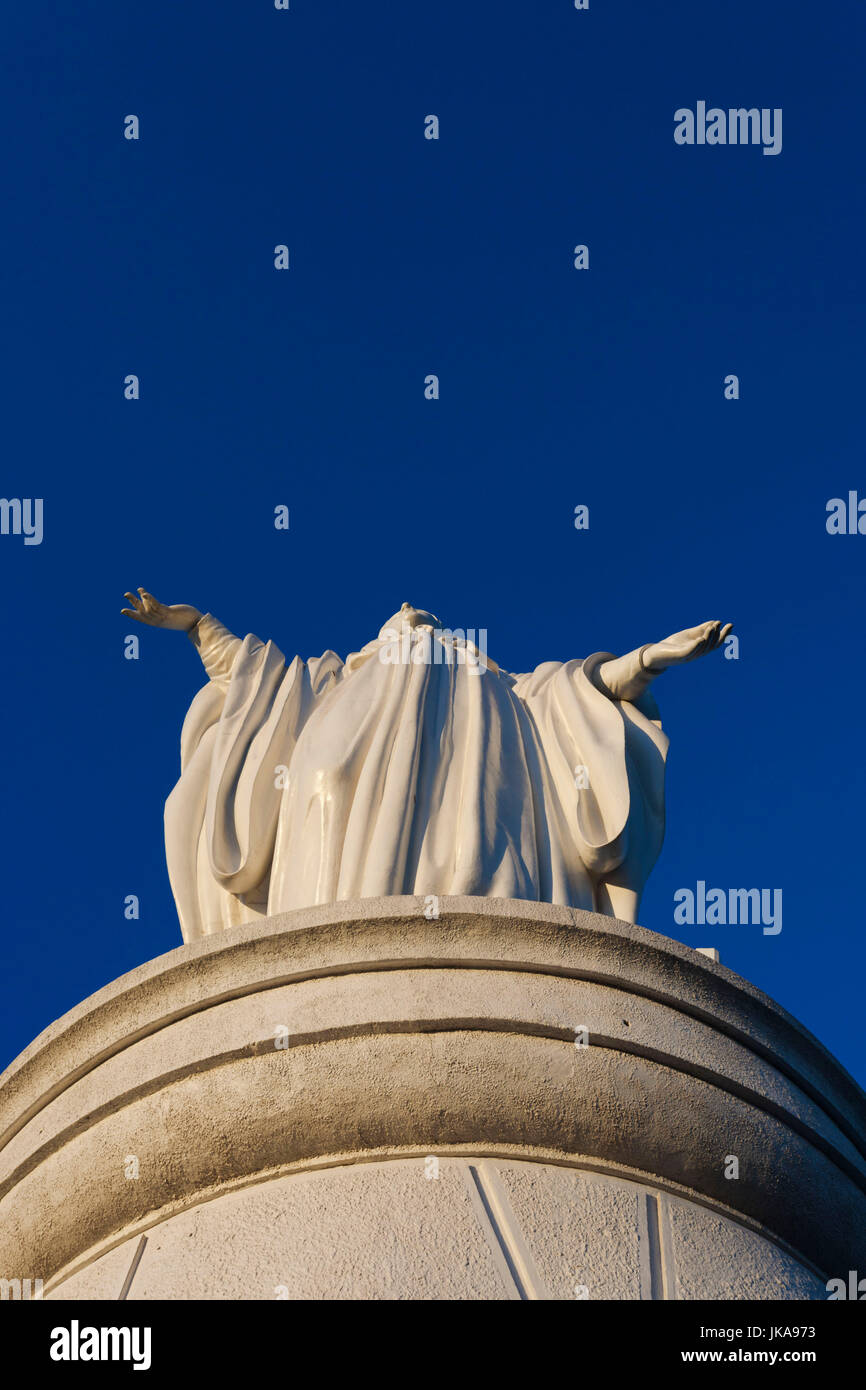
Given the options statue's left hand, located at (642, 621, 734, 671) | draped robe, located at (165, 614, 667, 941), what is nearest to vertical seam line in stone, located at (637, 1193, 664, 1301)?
draped robe, located at (165, 614, 667, 941)

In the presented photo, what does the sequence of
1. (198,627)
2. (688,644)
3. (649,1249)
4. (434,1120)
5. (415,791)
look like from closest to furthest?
(649,1249) < (434,1120) < (415,791) < (688,644) < (198,627)

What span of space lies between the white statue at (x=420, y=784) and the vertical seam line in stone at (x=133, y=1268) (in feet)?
6.05

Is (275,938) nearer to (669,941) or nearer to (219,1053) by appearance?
(219,1053)

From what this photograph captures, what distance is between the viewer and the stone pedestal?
5.46m

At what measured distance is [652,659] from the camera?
Answer: 830 centimetres

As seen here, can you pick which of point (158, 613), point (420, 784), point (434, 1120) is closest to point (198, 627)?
point (158, 613)

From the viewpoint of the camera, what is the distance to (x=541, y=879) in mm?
7465

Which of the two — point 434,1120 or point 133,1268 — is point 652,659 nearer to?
point 434,1120

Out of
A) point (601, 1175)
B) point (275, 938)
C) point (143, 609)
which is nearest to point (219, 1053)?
point (275, 938)

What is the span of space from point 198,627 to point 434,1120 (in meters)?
4.25

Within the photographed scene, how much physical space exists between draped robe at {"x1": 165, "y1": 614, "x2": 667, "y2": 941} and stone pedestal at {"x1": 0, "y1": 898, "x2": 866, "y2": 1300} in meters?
1.02
